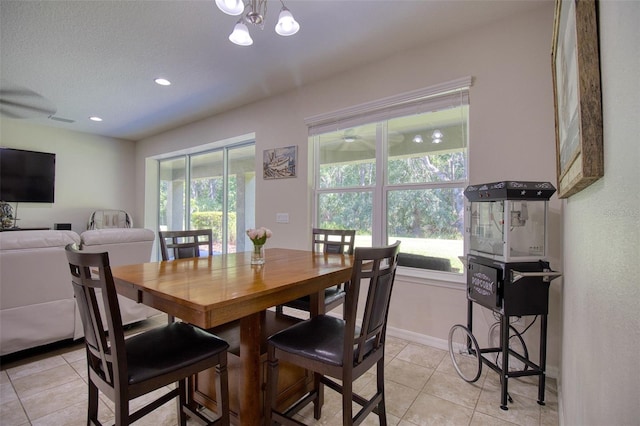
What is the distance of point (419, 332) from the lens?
2713 millimetres

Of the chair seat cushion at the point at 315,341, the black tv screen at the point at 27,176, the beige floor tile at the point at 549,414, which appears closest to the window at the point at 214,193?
the black tv screen at the point at 27,176

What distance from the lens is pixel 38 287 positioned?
7.59ft

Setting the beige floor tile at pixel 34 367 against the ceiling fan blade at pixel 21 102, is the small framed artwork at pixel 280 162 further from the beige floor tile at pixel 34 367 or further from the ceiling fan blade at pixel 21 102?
the ceiling fan blade at pixel 21 102

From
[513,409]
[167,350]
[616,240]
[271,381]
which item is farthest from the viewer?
[513,409]

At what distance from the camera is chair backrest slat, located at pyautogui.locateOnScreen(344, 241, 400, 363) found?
121cm

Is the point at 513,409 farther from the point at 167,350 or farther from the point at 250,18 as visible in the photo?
the point at 250,18

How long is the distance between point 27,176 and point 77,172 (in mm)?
742

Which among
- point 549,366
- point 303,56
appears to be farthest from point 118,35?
point 549,366

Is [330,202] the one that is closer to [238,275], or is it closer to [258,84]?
[258,84]

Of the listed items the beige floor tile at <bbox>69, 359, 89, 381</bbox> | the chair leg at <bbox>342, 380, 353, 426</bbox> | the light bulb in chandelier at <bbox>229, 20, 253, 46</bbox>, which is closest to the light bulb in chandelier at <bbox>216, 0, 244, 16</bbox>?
the light bulb in chandelier at <bbox>229, 20, 253, 46</bbox>

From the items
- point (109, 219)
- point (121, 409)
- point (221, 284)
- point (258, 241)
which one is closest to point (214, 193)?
point (109, 219)

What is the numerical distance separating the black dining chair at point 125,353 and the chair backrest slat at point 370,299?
60 cm

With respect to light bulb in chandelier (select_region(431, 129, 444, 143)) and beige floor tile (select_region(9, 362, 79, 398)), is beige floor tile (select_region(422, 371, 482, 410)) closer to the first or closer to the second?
light bulb in chandelier (select_region(431, 129, 444, 143))

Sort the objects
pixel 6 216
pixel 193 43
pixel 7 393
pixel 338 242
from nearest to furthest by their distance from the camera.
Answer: pixel 7 393, pixel 338 242, pixel 193 43, pixel 6 216
